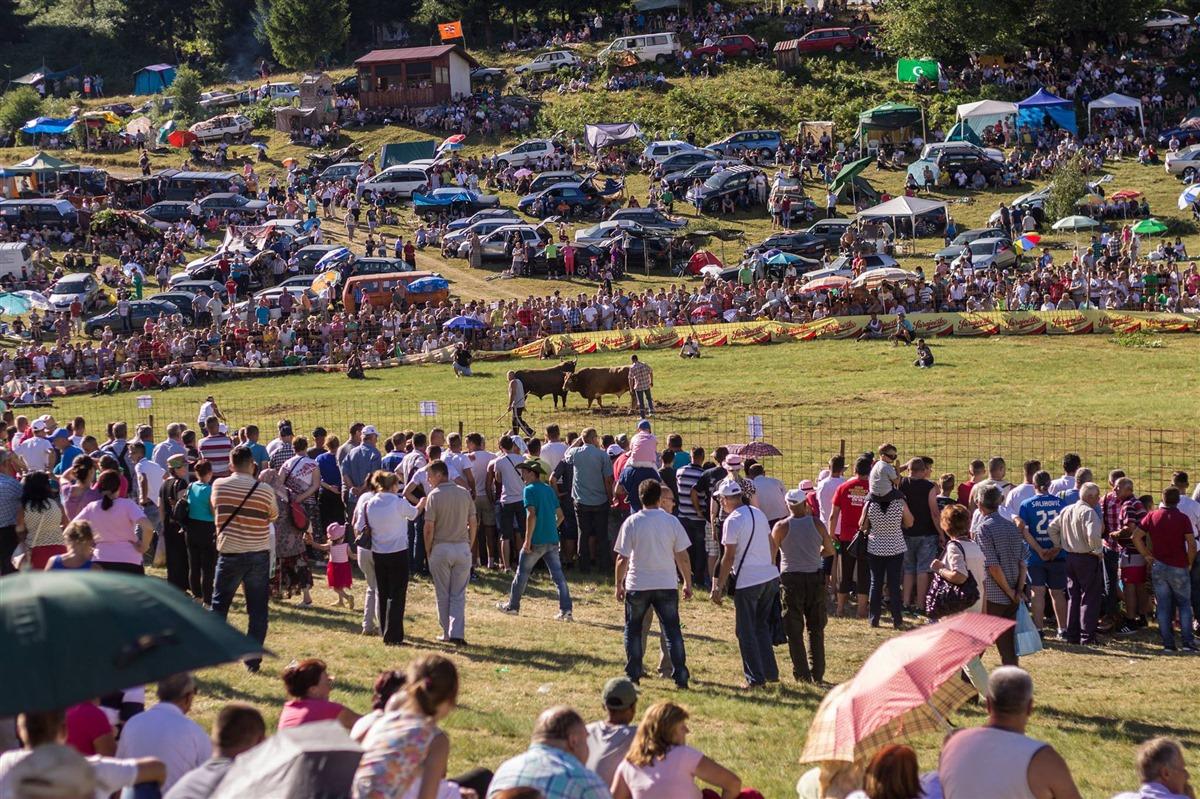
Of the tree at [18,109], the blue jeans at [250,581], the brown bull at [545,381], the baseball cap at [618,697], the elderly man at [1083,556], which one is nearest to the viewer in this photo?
the baseball cap at [618,697]

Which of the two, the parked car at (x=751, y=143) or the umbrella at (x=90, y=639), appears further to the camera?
the parked car at (x=751, y=143)

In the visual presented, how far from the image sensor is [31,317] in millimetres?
43000

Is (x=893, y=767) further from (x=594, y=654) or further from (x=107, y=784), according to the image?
(x=594, y=654)

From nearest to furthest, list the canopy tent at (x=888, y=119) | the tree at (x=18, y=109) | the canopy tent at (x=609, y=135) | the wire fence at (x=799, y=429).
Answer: the wire fence at (x=799, y=429) < the canopy tent at (x=888, y=119) < the canopy tent at (x=609, y=135) < the tree at (x=18, y=109)

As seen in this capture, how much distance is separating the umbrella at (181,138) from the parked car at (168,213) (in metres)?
12.7

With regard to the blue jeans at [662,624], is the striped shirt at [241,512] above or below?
above

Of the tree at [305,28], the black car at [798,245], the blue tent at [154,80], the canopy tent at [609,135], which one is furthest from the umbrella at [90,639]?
the blue tent at [154,80]

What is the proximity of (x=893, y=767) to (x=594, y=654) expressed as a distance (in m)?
6.93

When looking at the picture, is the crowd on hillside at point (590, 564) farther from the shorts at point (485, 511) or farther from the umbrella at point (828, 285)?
the umbrella at point (828, 285)

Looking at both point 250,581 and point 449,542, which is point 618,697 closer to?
point 250,581

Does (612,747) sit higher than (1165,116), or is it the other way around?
(1165,116)

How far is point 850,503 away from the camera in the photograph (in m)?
14.3

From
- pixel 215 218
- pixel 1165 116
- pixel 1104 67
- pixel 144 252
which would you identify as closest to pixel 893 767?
pixel 144 252

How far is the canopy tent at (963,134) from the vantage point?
5565 cm
